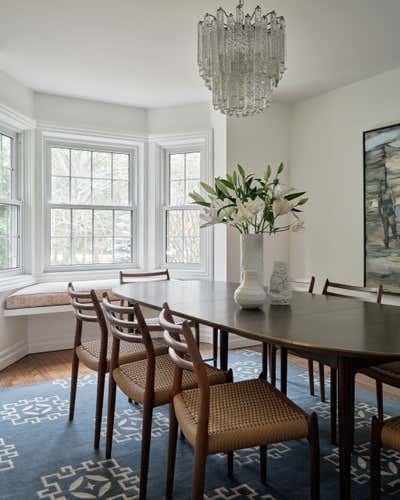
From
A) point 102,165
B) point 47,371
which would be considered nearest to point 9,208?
point 102,165

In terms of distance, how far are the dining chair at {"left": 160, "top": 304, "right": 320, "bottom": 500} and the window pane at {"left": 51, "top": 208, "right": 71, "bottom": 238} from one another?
3.37m

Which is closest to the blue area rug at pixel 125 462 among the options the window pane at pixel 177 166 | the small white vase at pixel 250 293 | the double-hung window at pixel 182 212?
the small white vase at pixel 250 293

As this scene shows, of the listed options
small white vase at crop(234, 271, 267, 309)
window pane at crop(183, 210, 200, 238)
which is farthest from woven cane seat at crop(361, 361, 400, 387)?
window pane at crop(183, 210, 200, 238)

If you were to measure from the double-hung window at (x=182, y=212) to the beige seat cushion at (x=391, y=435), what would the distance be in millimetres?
3604

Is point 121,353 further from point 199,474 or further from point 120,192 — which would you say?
point 120,192

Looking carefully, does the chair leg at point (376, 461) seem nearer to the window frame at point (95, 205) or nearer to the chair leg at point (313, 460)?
the chair leg at point (313, 460)

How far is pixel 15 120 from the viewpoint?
4.36 meters

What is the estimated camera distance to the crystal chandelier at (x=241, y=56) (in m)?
2.62

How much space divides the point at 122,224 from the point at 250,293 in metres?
3.24

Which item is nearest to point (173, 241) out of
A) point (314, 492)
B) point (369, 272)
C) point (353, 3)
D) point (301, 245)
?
point (301, 245)

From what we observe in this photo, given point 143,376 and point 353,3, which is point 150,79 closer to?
point 353,3

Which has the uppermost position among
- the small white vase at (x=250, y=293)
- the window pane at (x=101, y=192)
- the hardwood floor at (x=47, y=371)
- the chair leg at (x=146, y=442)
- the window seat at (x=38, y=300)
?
the window pane at (x=101, y=192)

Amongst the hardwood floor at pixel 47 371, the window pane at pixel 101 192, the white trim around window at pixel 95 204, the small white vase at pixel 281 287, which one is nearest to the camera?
the small white vase at pixel 281 287

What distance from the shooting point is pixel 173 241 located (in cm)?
536
